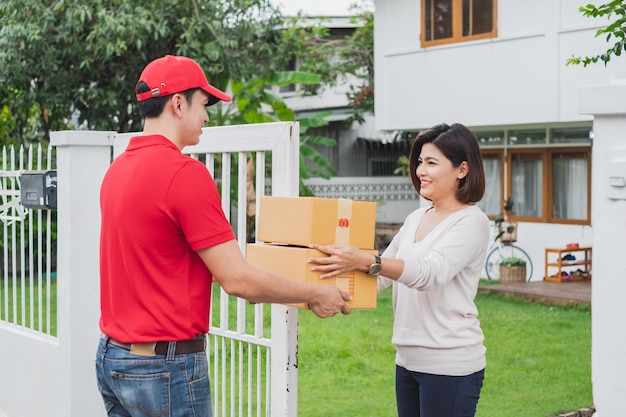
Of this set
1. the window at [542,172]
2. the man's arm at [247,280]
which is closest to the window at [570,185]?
the window at [542,172]

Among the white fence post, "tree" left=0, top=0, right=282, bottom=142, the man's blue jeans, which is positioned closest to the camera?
the man's blue jeans

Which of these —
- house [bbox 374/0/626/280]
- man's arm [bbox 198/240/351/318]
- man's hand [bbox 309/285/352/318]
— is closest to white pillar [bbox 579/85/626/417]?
man's hand [bbox 309/285/352/318]

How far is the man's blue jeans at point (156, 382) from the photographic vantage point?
322 centimetres

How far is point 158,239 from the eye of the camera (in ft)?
10.3

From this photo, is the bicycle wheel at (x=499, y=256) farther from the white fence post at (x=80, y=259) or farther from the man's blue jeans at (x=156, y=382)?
the man's blue jeans at (x=156, y=382)

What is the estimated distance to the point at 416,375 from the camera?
375 cm

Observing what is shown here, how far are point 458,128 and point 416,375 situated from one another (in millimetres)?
1018

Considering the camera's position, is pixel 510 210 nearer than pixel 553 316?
No

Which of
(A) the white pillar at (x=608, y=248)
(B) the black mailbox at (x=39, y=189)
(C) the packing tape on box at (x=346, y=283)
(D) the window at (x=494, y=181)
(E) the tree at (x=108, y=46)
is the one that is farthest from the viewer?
(D) the window at (x=494, y=181)

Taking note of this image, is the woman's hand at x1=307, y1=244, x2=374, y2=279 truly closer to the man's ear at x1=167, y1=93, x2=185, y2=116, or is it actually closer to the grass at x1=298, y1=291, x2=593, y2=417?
the man's ear at x1=167, y1=93, x2=185, y2=116

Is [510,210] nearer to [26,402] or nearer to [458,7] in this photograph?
[458,7]

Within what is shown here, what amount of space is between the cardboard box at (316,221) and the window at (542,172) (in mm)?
11857

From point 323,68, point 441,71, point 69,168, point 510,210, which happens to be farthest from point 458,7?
point 69,168

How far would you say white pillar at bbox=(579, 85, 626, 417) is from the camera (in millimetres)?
4758
